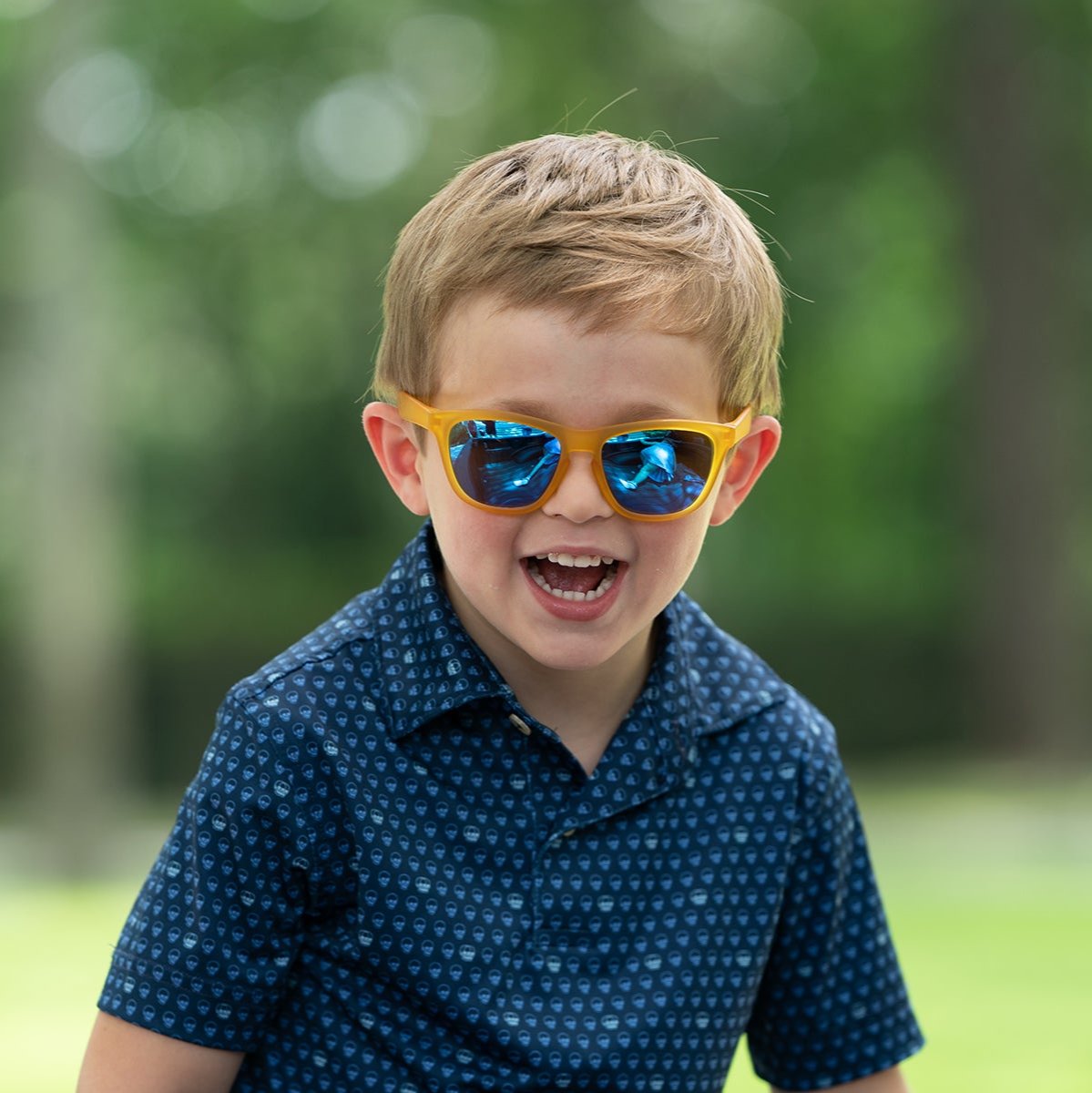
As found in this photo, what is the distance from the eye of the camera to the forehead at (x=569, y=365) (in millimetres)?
1879

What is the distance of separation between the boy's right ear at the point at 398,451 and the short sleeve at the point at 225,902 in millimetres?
372

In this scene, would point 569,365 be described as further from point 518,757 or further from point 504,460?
point 518,757

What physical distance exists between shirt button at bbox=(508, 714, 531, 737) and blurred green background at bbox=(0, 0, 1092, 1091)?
4.84m

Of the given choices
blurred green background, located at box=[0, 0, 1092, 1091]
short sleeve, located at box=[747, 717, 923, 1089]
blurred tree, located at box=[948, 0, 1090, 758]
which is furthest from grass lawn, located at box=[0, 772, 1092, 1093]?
short sleeve, located at box=[747, 717, 923, 1089]

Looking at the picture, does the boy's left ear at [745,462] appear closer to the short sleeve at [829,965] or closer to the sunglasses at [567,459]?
the sunglasses at [567,459]

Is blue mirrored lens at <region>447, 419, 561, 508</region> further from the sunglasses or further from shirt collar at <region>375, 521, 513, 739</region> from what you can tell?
shirt collar at <region>375, 521, 513, 739</region>

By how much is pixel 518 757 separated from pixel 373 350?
8045 mm

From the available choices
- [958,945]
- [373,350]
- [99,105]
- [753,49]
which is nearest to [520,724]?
[958,945]

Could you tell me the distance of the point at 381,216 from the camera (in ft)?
55.4

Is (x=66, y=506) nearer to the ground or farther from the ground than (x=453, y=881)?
farther from the ground

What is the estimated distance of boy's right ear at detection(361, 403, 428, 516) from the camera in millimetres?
2111

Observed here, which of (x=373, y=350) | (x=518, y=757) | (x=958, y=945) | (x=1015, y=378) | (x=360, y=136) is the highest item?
(x=360, y=136)

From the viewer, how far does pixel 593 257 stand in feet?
6.32

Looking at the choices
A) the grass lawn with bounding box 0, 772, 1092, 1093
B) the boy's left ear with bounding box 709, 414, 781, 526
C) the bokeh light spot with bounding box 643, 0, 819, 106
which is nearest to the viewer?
the boy's left ear with bounding box 709, 414, 781, 526
